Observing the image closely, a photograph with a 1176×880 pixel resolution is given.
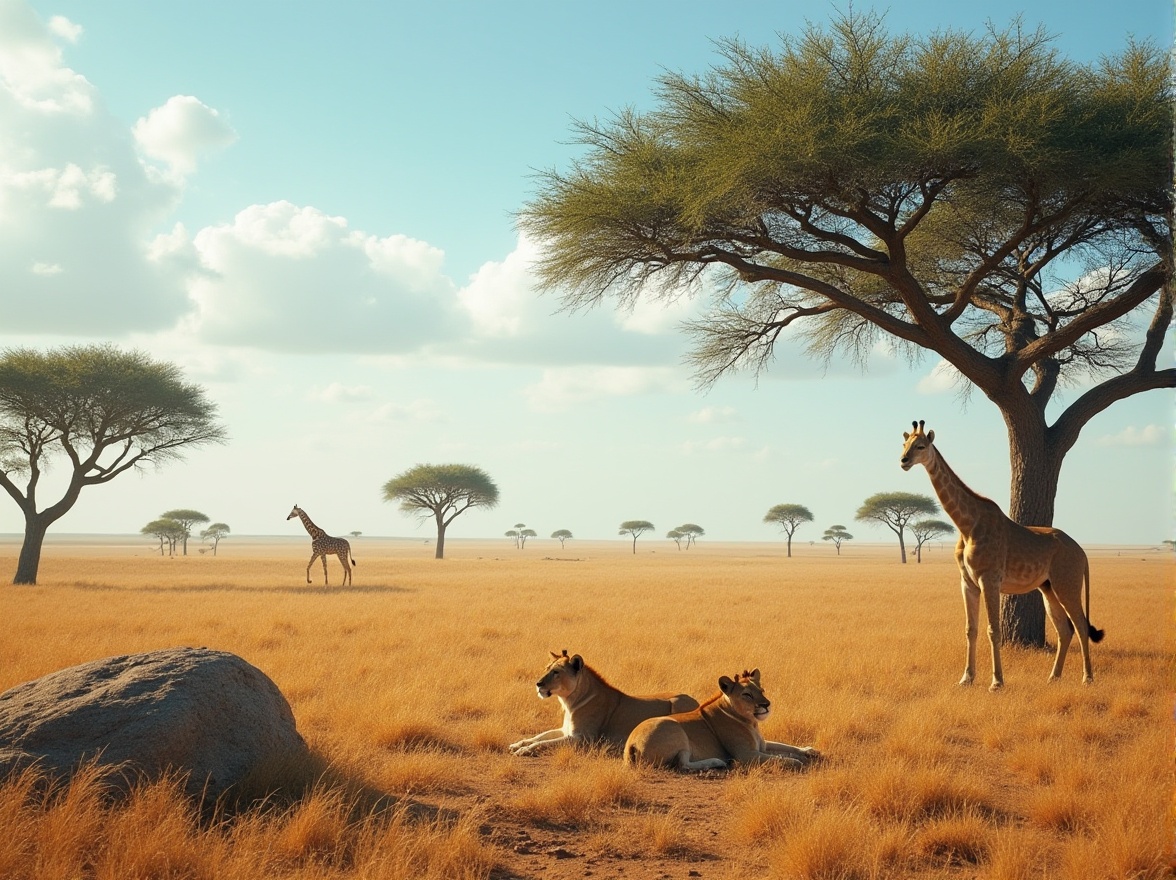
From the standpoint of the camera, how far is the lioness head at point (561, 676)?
7824 millimetres

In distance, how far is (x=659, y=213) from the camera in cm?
1555

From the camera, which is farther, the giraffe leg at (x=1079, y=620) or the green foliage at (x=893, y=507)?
the green foliage at (x=893, y=507)

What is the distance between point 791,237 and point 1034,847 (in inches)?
509

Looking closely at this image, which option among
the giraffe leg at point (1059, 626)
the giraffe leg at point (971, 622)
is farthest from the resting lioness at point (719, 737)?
the giraffe leg at point (1059, 626)

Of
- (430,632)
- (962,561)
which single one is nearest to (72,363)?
(430,632)

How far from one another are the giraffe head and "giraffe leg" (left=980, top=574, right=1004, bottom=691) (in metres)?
1.88

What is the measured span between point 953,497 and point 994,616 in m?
1.65

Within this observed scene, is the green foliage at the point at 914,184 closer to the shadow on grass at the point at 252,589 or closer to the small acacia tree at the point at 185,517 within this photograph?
the shadow on grass at the point at 252,589

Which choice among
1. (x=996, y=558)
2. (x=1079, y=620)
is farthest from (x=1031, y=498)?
(x=996, y=558)

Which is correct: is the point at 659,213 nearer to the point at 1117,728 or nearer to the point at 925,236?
the point at 925,236

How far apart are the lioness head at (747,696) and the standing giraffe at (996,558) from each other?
4921 mm

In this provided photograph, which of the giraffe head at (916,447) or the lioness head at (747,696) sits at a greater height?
the giraffe head at (916,447)

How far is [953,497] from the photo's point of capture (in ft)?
39.2

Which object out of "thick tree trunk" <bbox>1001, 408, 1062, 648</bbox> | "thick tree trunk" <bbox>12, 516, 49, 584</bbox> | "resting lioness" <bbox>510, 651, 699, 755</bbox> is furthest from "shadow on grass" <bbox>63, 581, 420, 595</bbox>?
"resting lioness" <bbox>510, 651, 699, 755</bbox>
